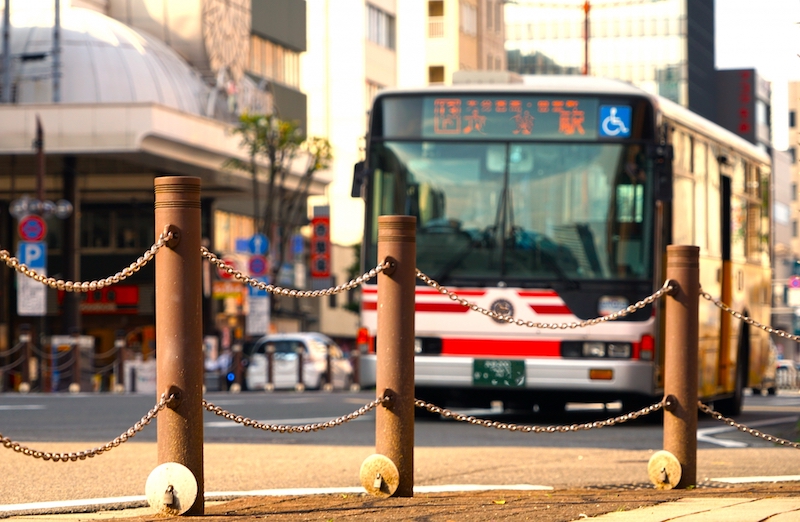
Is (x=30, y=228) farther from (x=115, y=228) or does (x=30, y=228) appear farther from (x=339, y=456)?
(x=339, y=456)

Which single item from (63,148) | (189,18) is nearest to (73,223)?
(63,148)

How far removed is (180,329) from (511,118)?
9.37m

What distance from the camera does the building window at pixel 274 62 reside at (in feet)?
208

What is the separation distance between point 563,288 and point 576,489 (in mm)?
6632

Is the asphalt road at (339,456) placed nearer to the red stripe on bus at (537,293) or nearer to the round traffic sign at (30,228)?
the red stripe on bus at (537,293)

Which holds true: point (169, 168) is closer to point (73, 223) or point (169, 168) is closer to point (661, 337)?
point (73, 223)

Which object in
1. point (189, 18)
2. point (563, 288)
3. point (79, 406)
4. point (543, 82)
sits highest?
point (189, 18)

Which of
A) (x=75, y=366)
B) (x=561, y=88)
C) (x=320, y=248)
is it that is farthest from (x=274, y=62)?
(x=561, y=88)

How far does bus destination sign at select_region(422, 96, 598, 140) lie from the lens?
603 inches

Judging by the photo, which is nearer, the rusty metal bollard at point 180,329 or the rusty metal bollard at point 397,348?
the rusty metal bollard at point 180,329

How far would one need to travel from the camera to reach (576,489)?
8289 millimetres

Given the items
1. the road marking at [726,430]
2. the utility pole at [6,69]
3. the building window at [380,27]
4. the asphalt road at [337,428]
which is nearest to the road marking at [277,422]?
the asphalt road at [337,428]

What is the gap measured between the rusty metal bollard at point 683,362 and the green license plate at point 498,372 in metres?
6.49

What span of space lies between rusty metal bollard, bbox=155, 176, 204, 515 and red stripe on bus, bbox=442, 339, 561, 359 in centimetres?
865
